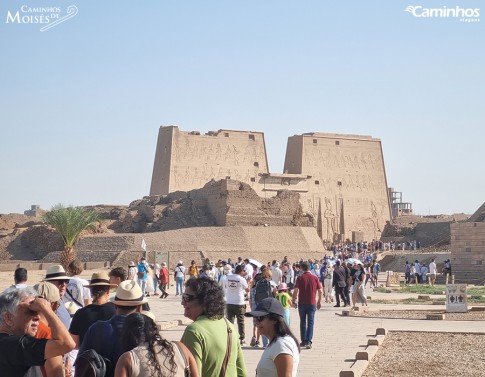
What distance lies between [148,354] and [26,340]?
2.17ft

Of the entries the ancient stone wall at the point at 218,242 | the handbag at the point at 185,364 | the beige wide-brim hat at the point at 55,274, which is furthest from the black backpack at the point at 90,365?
the ancient stone wall at the point at 218,242

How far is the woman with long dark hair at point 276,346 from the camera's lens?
20.1ft

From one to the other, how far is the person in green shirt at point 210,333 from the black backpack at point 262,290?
22.2ft

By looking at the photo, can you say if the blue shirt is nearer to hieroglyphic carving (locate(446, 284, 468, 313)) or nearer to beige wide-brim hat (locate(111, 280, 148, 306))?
hieroglyphic carving (locate(446, 284, 468, 313))

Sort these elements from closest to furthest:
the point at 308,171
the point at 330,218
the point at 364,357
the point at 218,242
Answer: the point at 364,357
the point at 218,242
the point at 330,218
the point at 308,171

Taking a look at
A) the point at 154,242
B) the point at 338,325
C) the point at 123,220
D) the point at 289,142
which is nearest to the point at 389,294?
the point at 338,325

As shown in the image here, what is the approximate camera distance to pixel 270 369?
→ 616 cm

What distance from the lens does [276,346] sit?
6219 mm

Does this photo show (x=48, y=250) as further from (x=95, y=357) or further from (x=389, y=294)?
(x=95, y=357)

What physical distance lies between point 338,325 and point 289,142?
59656 millimetres

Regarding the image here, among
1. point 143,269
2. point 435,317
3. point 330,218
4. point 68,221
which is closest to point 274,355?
point 435,317

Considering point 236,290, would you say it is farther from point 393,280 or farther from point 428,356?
point 393,280

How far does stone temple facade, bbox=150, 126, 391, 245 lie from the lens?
69500 mm

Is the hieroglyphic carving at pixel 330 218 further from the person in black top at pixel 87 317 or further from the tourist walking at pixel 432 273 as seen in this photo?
the person in black top at pixel 87 317
